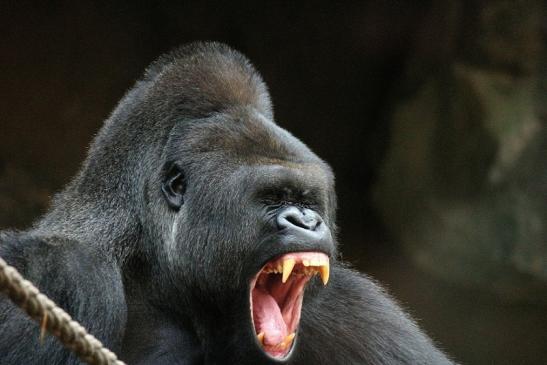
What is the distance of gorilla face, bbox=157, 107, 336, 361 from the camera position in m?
3.43

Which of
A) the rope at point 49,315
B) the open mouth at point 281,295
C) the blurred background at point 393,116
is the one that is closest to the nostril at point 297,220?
the open mouth at point 281,295

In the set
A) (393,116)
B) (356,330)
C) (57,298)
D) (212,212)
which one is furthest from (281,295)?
(393,116)

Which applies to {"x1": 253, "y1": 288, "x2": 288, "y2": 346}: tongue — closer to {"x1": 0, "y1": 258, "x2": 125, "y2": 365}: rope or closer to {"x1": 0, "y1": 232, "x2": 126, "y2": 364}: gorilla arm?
{"x1": 0, "y1": 232, "x2": 126, "y2": 364}: gorilla arm

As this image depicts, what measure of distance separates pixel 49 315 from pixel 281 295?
1347 mm

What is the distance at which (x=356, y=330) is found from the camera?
4.05 meters

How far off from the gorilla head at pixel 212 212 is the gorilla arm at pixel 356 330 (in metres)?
0.31

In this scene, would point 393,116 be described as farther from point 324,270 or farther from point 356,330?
point 324,270

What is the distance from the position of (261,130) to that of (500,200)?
3.34m

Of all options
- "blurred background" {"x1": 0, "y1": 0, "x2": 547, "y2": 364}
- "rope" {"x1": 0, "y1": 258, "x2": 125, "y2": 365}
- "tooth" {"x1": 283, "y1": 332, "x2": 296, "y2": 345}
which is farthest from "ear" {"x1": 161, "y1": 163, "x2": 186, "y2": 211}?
"blurred background" {"x1": 0, "y1": 0, "x2": 547, "y2": 364}

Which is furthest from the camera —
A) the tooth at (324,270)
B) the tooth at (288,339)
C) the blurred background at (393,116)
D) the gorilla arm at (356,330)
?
the blurred background at (393,116)

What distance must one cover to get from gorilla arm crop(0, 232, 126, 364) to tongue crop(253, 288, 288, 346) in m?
0.49

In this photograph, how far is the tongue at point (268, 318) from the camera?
11.4 feet

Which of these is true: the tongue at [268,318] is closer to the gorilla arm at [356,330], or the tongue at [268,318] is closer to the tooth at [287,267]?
the tooth at [287,267]

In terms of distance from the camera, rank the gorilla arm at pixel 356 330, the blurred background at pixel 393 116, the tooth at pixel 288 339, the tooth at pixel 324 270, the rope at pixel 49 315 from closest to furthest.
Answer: the rope at pixel 49 315 → the tooth at pixel 324 270 → the tooth at pixel 288 339 → the gorilla arm at pixel 356 330 → the blurred background at pixel 393 116
